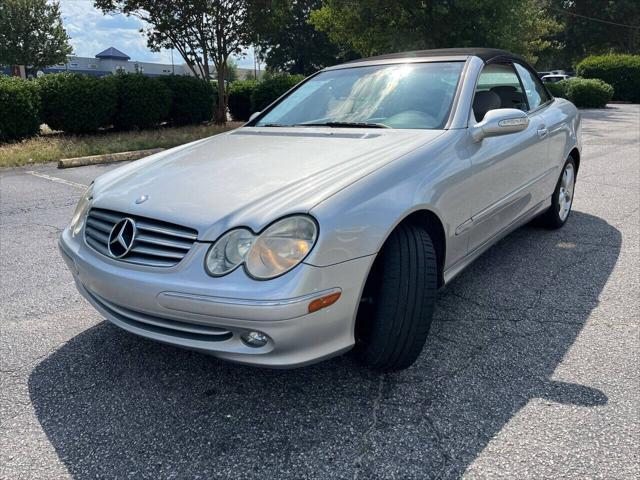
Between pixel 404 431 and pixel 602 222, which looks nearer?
pixel 404 431

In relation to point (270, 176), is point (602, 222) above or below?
below

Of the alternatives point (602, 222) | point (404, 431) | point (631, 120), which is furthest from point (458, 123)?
point (631, 120)

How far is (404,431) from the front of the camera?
2.14 metres

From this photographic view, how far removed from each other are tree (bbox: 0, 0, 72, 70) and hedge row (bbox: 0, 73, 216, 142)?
33.1m

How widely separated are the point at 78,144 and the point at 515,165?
29.9 ft

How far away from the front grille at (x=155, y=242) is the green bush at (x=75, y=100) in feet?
31.8

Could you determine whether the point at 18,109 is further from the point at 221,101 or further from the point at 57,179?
the point at 221,101

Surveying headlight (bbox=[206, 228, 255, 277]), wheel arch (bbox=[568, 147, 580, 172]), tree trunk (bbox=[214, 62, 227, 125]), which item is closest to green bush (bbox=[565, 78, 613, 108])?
tree trunk (bbox=[214, 62, 227, 125])

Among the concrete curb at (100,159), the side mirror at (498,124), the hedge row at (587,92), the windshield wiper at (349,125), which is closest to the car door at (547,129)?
the side mirror at (498,124)

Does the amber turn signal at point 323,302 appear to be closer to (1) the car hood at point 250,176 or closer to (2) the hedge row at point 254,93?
(1) the car hood at point 250,176

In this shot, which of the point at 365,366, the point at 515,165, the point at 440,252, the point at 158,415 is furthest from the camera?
the point at 515,165

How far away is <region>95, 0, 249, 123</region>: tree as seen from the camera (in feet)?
42.9

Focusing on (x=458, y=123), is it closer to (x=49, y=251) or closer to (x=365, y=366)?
(x=365, y=366)

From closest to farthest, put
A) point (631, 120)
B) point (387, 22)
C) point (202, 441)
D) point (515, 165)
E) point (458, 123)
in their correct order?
point (202, 441) < point (458, 123) < point (515, 165) < point (631, 120) < point (387, 22)
